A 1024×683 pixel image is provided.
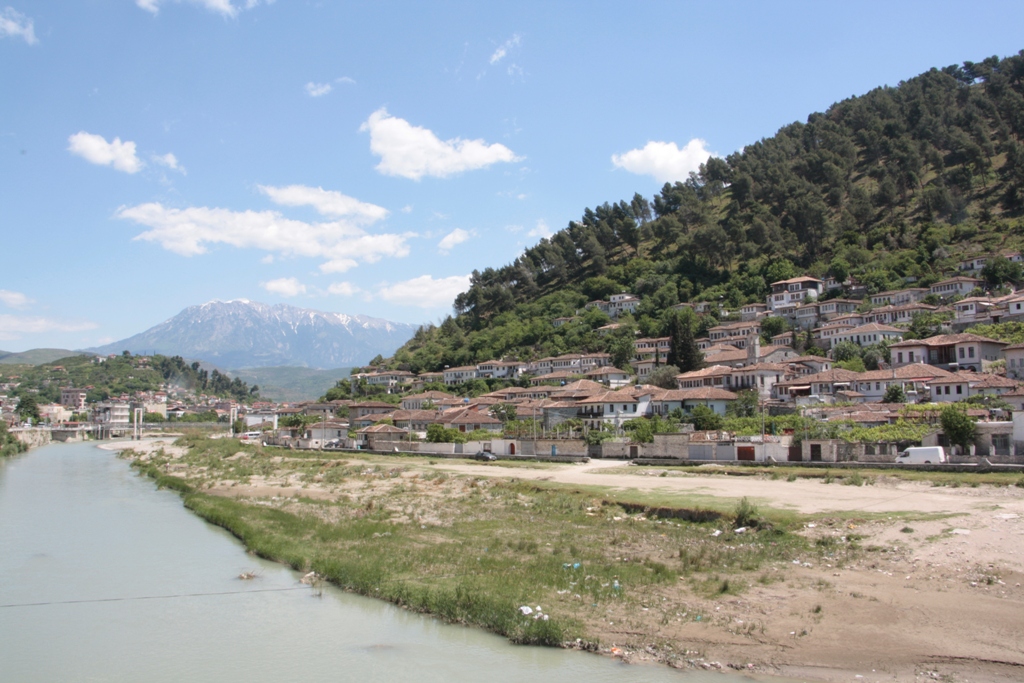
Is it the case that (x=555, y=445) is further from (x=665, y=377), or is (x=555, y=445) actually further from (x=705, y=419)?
(x=665, y=377)

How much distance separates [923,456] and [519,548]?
23.2m

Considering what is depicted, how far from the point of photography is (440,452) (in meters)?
60.2

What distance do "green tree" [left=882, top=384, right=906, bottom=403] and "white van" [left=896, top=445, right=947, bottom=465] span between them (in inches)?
690

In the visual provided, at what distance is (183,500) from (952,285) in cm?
7465

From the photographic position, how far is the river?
1394 centimetres

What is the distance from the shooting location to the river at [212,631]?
13938 mm

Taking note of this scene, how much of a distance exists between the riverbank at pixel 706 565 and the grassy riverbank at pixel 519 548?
2.5 inches

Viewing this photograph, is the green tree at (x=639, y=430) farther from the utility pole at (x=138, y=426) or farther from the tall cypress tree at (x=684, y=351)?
the utility pole at (x=138, y=426)

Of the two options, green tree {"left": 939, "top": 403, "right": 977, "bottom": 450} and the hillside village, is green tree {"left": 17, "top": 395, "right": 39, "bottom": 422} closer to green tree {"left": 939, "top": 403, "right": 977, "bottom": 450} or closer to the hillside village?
the hillside village

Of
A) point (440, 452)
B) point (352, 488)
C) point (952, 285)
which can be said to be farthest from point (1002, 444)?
point (952, 285)

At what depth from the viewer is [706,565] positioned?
1888 cm

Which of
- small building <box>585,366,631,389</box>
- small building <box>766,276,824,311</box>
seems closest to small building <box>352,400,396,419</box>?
small building <box>585,366,631,389</box>

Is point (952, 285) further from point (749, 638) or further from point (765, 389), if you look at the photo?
point (749, 638)

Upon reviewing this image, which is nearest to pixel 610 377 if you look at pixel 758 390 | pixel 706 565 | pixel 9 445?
pixel 758 390
